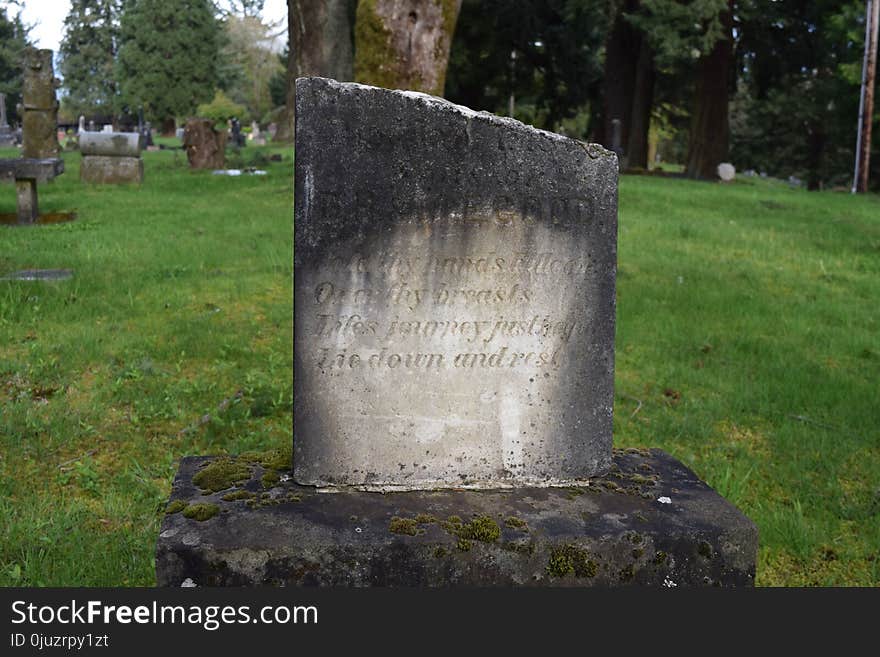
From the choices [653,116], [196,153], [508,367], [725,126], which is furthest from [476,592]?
[653,116]

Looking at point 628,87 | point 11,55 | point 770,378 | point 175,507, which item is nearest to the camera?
point 175,507

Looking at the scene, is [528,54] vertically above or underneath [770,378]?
above

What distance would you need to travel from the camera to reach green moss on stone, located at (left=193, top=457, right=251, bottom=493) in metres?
3.07

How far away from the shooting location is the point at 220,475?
3.15 meters

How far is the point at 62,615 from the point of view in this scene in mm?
2504

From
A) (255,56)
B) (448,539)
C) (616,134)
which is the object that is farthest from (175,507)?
(255,56)

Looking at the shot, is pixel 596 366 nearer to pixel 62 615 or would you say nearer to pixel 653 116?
pixel 62 615

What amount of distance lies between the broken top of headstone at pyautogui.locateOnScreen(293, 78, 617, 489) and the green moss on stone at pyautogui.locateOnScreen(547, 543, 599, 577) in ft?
1.45

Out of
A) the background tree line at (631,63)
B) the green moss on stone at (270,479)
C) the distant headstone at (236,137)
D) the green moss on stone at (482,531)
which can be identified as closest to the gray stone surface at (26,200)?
the background tree line at (631,63)

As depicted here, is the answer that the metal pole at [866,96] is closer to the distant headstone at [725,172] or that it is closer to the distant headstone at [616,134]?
the distant headstone at [725,172]

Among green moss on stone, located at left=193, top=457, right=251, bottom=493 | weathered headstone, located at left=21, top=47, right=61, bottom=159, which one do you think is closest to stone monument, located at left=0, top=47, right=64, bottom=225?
weathered headstone, located at left=21, top=47, right=61, bottom=159

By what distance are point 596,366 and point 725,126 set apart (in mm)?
22144

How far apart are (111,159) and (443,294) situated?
15602 mm

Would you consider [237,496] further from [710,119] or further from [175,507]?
[710,119]
